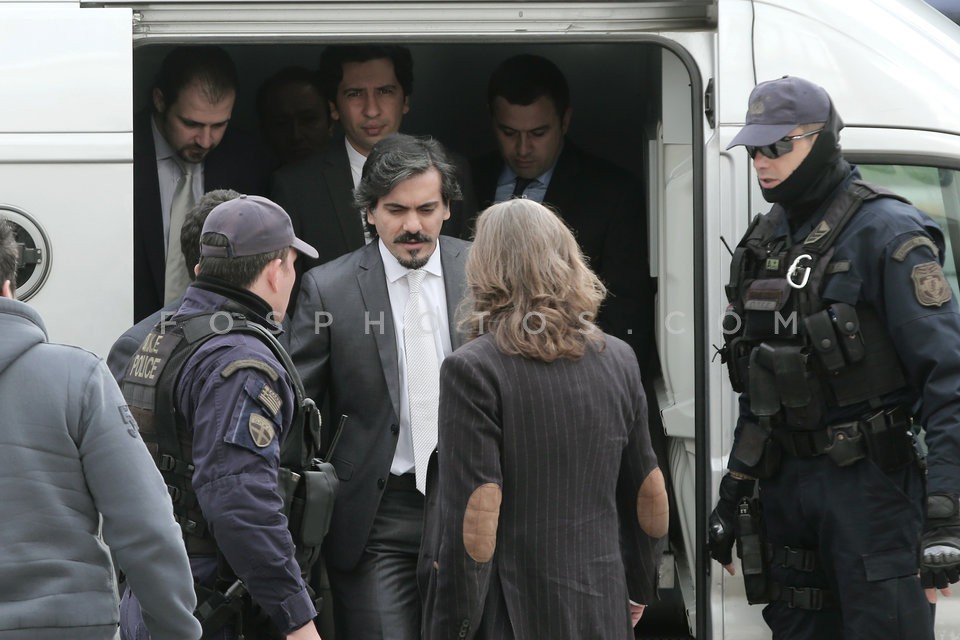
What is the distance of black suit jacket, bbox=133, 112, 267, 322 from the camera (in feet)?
14.7

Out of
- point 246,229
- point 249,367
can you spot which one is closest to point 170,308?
point 246,229

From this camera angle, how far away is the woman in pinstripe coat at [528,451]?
2936mm

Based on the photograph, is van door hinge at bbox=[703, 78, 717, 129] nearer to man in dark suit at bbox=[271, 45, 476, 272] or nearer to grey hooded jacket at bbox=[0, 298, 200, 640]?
man in dark suit at bbox=[271, 45, 476, 272]

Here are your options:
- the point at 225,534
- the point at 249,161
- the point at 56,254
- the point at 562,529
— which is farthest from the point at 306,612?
the point at 249,161

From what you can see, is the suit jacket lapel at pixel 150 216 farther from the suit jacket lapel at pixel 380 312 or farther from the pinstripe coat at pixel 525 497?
the pinstripe coat at pixel 525 497

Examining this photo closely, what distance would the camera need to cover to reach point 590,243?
192 inches

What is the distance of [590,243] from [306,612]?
86.1 inches

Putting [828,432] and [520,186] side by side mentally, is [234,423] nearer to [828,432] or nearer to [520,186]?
[828,432]

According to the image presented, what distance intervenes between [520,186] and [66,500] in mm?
2960

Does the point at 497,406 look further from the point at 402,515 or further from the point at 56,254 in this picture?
the point at 56,254

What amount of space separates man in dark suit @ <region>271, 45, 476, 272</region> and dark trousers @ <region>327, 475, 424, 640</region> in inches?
42.3

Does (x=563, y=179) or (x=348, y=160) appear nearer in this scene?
(x=348, y=160)

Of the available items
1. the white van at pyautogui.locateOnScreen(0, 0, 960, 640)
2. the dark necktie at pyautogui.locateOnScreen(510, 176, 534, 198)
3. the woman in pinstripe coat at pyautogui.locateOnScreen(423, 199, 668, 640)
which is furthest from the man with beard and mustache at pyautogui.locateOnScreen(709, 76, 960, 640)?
the dark necktie at pyautogui.locateOnScreen(510, 176, 534, 198)

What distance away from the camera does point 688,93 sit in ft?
13.7
